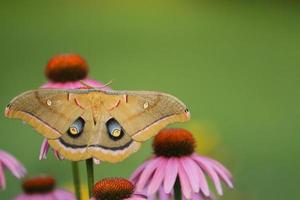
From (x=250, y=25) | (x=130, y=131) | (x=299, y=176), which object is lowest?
(x=299, y=176)

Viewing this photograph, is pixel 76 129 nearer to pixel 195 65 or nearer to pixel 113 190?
pixel 113 190

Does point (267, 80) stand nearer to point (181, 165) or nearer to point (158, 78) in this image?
point (158, 78)

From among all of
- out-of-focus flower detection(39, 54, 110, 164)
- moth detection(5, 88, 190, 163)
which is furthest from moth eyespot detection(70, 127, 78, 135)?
out-of-focus flower detection(39, 54, 110, 164)

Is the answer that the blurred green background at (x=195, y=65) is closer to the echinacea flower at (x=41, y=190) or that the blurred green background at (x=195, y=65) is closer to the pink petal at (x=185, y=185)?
the echinacea flower at (x=41, y=190)

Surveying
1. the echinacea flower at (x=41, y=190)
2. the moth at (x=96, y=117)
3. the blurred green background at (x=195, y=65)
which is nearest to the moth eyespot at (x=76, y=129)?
the moth at (x=96, y=117)

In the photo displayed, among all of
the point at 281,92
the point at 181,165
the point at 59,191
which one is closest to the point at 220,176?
the point at 181,165
